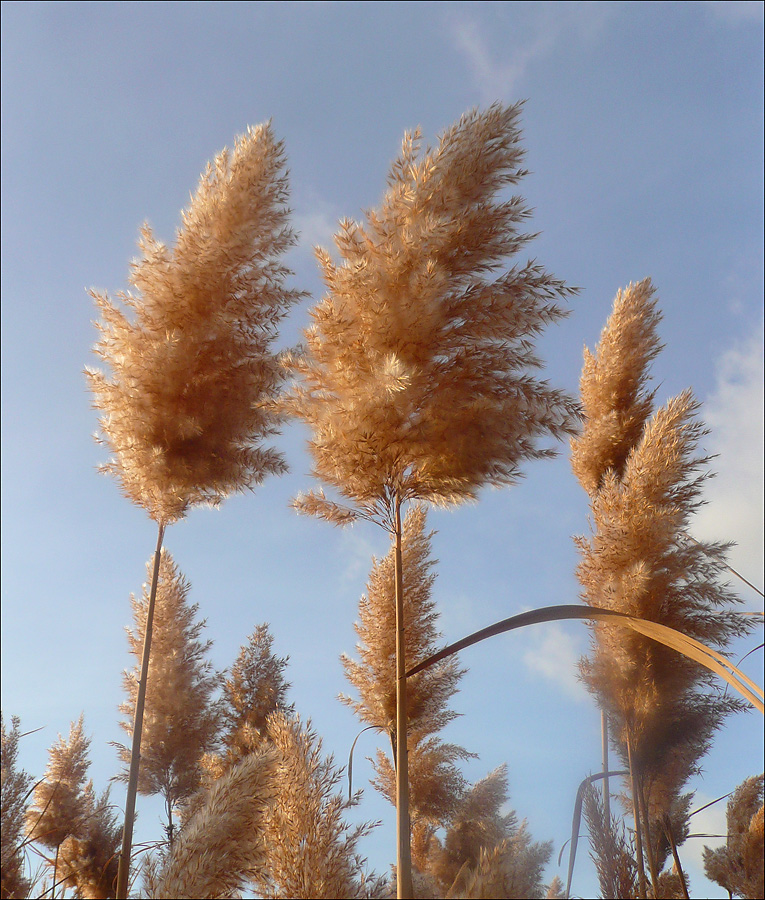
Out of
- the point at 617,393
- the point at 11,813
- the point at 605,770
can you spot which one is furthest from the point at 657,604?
the point at 11,813

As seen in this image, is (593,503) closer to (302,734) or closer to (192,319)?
(302,734)

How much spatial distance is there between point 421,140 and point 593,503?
4.65 ft

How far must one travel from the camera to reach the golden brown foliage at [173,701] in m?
4.26

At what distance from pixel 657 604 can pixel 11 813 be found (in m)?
2.10

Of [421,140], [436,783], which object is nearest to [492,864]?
[421,140]

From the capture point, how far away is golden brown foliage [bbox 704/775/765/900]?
74.5 inches

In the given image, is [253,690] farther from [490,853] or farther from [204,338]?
[490,853]

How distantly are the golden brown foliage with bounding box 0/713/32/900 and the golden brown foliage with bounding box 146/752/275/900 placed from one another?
1.69 ft

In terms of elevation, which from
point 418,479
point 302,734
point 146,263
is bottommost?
point 302,734

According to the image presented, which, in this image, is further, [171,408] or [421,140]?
[171,408]

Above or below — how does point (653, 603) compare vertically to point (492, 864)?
above

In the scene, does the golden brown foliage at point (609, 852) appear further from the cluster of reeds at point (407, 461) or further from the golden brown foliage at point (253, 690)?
the golden brown foliage at point (253, 690)

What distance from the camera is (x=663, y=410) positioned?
104 inches

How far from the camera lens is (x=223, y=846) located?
1661 millimetres
